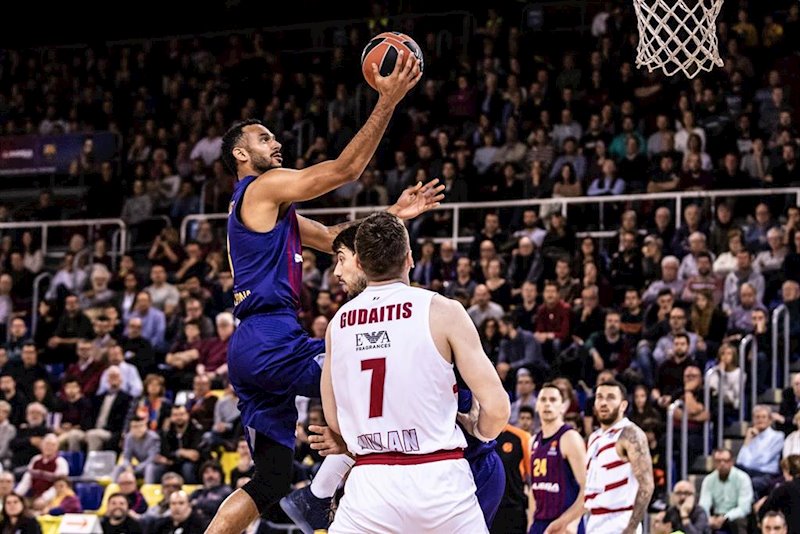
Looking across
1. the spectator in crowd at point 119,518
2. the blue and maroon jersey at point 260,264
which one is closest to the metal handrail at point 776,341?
the spectator in crowd at point 119,518

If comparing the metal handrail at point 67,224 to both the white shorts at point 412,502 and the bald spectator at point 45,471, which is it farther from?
the white shorts at point 412,502

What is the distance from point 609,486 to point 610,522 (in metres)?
0.27

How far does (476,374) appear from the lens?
5371mm

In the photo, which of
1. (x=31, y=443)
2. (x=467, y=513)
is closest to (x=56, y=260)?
(x=31, y=443)

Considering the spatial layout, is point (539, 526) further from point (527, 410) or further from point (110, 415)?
point (110, 415)

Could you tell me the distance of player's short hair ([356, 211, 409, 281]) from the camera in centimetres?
552

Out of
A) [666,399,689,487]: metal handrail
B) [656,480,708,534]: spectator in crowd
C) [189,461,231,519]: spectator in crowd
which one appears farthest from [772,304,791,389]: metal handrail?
[189,461,231,519]: spectator in crowd

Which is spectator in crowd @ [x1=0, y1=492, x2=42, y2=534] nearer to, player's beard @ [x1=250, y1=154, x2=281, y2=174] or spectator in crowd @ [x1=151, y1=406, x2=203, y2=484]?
spectator in crowd @ [x1=151, y1=406, x2=203, y2=484]

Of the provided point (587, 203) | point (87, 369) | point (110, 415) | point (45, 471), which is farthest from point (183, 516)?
point (587, 203)

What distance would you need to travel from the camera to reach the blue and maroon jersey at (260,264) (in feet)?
22.8

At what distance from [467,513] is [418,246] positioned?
1219cm

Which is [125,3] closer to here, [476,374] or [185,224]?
[185,224]

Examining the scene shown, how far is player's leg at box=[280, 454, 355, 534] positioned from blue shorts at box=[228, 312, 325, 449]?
0.82ft

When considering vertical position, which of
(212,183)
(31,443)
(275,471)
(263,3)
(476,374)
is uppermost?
(263,3)
